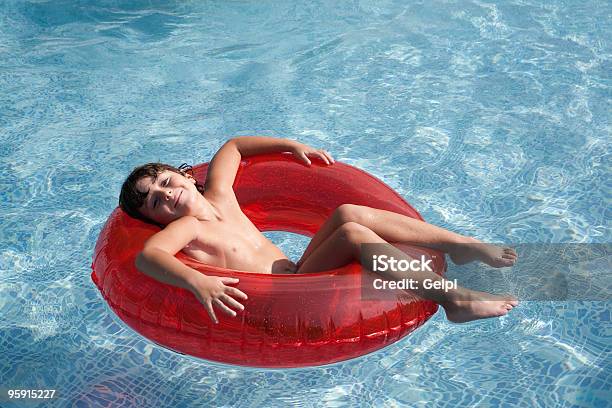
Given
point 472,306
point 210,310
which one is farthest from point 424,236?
point 210,310

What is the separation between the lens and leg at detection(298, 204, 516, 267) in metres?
3.53

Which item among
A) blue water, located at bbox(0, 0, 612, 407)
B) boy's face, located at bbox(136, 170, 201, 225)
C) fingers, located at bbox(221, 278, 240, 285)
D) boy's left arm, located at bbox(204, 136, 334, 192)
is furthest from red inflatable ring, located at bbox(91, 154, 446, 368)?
boy's left arm, located at bbox(204, 136, 334, 192)

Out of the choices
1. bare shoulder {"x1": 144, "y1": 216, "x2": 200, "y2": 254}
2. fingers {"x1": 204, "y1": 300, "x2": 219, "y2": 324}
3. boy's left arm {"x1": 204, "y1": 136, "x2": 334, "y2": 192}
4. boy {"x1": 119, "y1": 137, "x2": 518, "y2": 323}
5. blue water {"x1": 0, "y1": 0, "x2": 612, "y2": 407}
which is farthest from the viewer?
boy's left arm {"x1": 204, "y1": 136, "x2": 334, "y2": 192}

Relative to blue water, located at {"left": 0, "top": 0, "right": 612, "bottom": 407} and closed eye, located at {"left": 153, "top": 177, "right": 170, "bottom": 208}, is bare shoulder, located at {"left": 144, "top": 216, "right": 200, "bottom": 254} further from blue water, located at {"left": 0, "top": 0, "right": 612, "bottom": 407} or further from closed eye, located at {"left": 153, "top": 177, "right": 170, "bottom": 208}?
blue water, located at {"left": 0, "top": 0, "right": 612, "bottom": 407}

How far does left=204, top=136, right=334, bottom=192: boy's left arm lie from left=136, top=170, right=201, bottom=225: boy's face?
0.22 metres

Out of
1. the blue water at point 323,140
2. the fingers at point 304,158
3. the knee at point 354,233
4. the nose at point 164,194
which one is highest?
the fingers at point 304,158

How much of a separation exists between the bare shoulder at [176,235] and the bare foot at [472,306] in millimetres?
1116

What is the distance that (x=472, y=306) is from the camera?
3.29 meters

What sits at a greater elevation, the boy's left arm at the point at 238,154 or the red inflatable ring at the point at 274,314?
the boy's left arm at the point at 238,154

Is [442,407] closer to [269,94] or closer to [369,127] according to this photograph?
[369,127]

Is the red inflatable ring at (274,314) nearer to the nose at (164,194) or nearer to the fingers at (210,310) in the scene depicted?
the fingers at (210,310)

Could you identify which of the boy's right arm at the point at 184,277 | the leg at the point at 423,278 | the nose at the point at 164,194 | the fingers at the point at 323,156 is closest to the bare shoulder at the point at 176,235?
the boy's right arm at the point at 184,277

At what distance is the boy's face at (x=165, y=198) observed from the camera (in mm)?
3682

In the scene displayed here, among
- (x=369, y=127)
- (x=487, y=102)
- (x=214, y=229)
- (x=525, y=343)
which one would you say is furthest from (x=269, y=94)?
(x=525, y=343)
